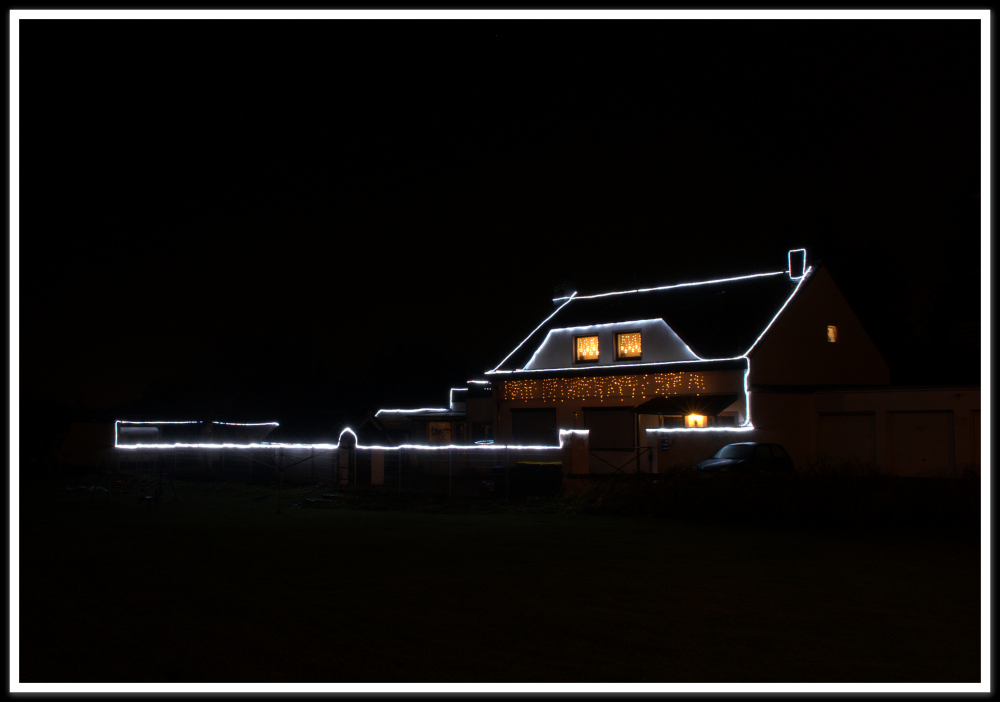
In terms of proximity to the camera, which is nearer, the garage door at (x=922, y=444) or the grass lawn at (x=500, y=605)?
the grass lawn at (x=500, y=605)

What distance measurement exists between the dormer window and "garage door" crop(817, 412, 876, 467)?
8.68m

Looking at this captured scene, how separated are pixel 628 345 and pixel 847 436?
27.7 feet

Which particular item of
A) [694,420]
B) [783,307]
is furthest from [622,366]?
[783,307]

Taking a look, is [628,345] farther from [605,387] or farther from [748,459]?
[748,459]

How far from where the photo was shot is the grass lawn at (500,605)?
6.94 m

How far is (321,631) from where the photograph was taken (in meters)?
8.05

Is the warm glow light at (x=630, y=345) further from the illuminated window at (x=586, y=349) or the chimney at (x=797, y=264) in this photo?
the chimney at (x=797, y=264)

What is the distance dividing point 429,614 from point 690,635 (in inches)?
108

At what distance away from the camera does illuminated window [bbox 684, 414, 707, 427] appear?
28438 millimetres

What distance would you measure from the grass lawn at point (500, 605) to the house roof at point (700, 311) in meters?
13.7

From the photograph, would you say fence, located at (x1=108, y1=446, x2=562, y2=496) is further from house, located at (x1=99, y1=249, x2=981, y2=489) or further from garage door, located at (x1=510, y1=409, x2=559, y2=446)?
garage door, located at (x1=510, y1=409, x2=559, y2=446)

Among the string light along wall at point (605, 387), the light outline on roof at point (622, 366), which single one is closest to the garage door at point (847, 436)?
the light outline on roof at point (622, 366)

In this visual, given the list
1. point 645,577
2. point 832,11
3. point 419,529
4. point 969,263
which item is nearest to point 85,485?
point 419,529

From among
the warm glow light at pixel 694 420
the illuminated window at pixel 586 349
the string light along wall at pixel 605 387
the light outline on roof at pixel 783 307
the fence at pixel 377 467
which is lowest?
the fence at pixel 377 467
